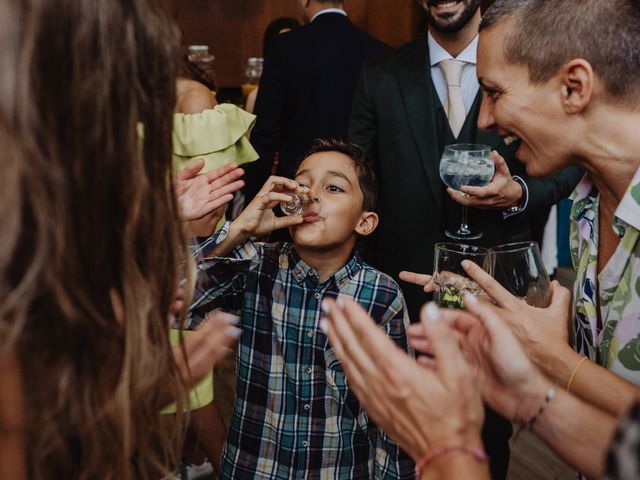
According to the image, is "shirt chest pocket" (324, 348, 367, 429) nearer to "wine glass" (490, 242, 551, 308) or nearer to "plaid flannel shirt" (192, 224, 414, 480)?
"plaid flannel shirt" (192, 224, 414, 480)

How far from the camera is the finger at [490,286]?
129 cm

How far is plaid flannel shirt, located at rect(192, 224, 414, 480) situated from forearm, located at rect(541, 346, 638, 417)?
0.60 meters

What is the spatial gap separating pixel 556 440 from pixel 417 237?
132 cm

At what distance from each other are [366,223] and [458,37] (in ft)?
2.59

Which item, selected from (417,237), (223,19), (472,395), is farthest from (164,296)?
(223,19)

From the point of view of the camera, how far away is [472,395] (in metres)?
0.91

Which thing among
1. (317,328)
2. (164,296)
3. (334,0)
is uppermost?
(334,0)

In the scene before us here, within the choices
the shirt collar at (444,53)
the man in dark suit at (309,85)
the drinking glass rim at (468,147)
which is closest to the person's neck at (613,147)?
the drinking glass rim at (468,147)

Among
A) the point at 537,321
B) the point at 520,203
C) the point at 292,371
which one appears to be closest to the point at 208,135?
the point at 292,371

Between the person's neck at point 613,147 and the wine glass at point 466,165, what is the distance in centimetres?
57

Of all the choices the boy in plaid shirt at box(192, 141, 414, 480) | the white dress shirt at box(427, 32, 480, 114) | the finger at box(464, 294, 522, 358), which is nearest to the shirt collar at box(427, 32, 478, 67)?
the white dress shirt at box(427, 32, 480, 114)

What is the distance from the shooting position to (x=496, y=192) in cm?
201

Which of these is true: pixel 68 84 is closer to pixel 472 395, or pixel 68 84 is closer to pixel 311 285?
pixel 472 395

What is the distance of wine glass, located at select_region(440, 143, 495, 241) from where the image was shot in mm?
1987
